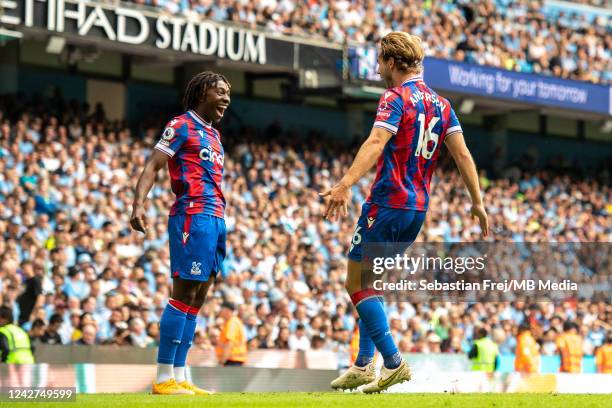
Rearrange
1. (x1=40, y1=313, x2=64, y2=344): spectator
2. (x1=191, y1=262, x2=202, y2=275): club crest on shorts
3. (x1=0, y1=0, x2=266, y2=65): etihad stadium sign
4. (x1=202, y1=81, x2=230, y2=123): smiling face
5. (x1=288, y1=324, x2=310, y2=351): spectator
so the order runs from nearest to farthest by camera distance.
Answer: (x1=191, y1=262, x2=202, y2=275): club crest on shorts → (x1=202, y1=81, x2=230, y2=123): smiling face → (x1=40, y1=313, x2=64, y2=344): spectator → (x1=288, y1=324, x2=310, y2=351): spectator → (x1=0, y1=0, x2=266, y2=65): etihad stadium sign

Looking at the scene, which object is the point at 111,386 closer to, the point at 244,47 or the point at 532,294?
the point at 532,294

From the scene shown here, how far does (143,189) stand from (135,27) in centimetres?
1374

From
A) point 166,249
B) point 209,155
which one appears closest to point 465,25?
point 166,249

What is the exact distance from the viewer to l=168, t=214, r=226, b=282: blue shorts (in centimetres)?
1012

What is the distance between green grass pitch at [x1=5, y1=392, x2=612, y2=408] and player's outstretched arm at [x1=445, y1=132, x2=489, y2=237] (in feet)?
4.06

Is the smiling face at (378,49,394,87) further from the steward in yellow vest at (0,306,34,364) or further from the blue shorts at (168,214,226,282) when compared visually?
the steward in yellow vest at (0,306,34,364)

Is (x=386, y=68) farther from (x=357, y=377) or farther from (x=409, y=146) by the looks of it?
(x=357, y=377)

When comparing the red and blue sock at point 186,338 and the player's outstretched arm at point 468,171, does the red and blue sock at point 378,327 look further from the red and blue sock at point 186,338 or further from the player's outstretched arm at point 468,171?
the red and blue sock at point 186,338

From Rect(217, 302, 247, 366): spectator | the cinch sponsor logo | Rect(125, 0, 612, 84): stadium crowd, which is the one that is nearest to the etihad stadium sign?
Rect(125, 0, 612, 84): stadium crowd

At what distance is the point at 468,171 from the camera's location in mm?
9406

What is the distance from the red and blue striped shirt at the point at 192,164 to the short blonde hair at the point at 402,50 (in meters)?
1.69

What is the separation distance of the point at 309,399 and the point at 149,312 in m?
9.13

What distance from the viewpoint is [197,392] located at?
33.3 feet

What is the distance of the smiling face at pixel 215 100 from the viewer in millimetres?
10367
